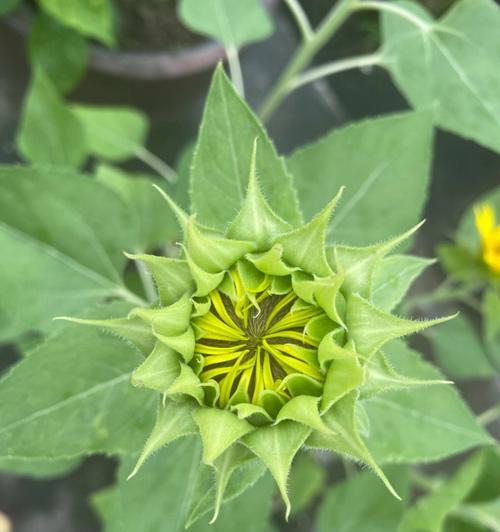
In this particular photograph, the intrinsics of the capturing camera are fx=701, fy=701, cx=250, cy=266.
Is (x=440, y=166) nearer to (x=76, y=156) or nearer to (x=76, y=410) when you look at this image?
(x=76, y=156)

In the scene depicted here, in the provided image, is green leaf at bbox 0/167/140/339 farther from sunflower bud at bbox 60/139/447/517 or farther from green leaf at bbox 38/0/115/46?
green leaf at bbox 38/0/115/46

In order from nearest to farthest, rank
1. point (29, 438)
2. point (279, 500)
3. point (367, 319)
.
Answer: point (367, 319) < point (29, 438) < point (279, 500)

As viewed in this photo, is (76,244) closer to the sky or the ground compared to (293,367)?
closer to the ground

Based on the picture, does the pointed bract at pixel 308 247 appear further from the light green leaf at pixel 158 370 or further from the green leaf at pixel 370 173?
the green leaf at pixel 370 173

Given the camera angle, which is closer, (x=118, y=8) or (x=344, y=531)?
(x=344, y=531)

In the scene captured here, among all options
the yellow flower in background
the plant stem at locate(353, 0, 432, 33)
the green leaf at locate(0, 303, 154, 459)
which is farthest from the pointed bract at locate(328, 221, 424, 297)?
the yellow flower in background

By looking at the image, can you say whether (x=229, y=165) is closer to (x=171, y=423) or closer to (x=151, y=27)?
(x=171, y=423)

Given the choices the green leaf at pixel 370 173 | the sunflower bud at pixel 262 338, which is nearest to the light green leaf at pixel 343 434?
the sunflower bud at pixel 262 338

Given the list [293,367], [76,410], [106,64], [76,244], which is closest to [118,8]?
[106,64]
